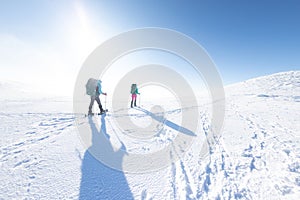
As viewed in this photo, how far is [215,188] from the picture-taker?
277 cm

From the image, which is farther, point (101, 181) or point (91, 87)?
point (91, 87)

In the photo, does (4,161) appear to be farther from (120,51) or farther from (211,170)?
(120,51)

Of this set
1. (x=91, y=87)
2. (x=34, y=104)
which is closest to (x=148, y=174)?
(x=91, y=87)

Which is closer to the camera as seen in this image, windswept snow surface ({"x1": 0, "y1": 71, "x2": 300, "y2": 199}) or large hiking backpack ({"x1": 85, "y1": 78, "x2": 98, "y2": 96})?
windswept snow surface ({"x1": 0, "y1": 71, "x2": 300, "y2": 199})

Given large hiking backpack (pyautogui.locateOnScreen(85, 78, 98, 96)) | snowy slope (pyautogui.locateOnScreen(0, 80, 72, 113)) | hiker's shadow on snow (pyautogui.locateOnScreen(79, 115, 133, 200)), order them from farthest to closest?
1. snowy slope (pyautogui.locateOnScreen(0, 80, 72, 113))
2. large hiking backpack (pyautogui.locateOnScreen(85, 78, 98, 96))
3. hiker's shadow on snow (pyautogui.locateOnScreen(79, 115, 133, 200))

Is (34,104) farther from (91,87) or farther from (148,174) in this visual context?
(148,174)

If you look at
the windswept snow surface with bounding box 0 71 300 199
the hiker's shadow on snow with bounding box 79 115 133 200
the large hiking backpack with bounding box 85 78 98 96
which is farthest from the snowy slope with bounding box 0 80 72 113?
the hiker's shadow on snow with bounding box 79 115 133 200

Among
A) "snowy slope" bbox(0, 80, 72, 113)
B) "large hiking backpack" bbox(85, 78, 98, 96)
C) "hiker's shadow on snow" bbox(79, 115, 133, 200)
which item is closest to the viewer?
"hiker's shadow on snow" bbox(79, 115, 133, 200)

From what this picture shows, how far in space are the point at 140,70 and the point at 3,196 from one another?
1310 cm

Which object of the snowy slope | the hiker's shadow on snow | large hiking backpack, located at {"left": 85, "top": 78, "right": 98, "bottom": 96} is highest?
large hiking backpack, located at {"left": 85, "top": 78, "right": 98, "bottom": 96}

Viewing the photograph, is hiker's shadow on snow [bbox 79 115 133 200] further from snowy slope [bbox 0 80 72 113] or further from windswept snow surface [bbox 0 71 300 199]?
snowy slope [bbox 0 80 72 113]

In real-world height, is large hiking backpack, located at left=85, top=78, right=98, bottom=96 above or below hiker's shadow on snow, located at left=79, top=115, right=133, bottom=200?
above

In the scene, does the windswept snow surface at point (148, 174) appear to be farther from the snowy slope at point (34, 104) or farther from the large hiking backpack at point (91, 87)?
the snowy slope at point (34, 104)

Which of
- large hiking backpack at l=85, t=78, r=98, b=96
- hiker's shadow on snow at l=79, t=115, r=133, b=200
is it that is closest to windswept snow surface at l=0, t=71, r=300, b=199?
hiker's shadow on snow at l=79, t=115, r=133, b=200
